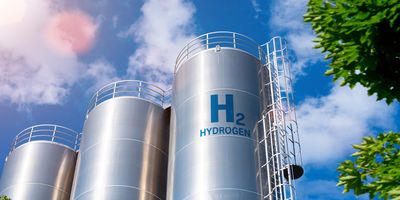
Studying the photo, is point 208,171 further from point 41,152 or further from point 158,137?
point 41,152

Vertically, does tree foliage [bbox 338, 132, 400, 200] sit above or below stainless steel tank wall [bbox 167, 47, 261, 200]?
below

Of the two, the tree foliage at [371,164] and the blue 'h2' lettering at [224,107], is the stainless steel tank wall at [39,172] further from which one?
the tree foliage at [371,164]

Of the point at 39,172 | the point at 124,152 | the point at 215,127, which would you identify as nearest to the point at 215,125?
the point at 215,127

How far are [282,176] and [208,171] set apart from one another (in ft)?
8.65

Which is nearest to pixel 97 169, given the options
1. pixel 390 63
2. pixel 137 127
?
pixel 137 127

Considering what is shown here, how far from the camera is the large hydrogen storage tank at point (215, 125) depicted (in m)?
19.7

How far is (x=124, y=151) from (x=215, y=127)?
4.81 m

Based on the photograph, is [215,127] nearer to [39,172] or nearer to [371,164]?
[39,172]

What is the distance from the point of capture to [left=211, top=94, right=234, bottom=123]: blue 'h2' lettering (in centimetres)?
2109

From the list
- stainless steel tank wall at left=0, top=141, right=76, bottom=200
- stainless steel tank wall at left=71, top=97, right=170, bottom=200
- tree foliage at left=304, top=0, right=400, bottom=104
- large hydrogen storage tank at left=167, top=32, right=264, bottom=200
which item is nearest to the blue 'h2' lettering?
large hydrogen storage tank at left=167, top=32, right=264, bottom=200

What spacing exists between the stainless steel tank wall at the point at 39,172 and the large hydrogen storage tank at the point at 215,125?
24.4ft

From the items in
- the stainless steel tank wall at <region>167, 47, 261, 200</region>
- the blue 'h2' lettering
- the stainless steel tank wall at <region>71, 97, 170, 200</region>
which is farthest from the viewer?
the stainless steel tank wall at <region>71, 97, 170, 200</region>

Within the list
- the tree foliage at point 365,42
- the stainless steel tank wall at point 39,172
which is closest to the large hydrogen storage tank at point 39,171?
the stainless steel tank wall at point 39,172

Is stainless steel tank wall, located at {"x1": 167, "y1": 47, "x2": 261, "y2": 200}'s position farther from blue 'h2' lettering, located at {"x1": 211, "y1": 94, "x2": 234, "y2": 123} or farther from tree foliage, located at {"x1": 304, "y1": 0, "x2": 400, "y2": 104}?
tree foliage, located at {"x1": 304, "y1": 0, "x2": 400, "y2": 104}
